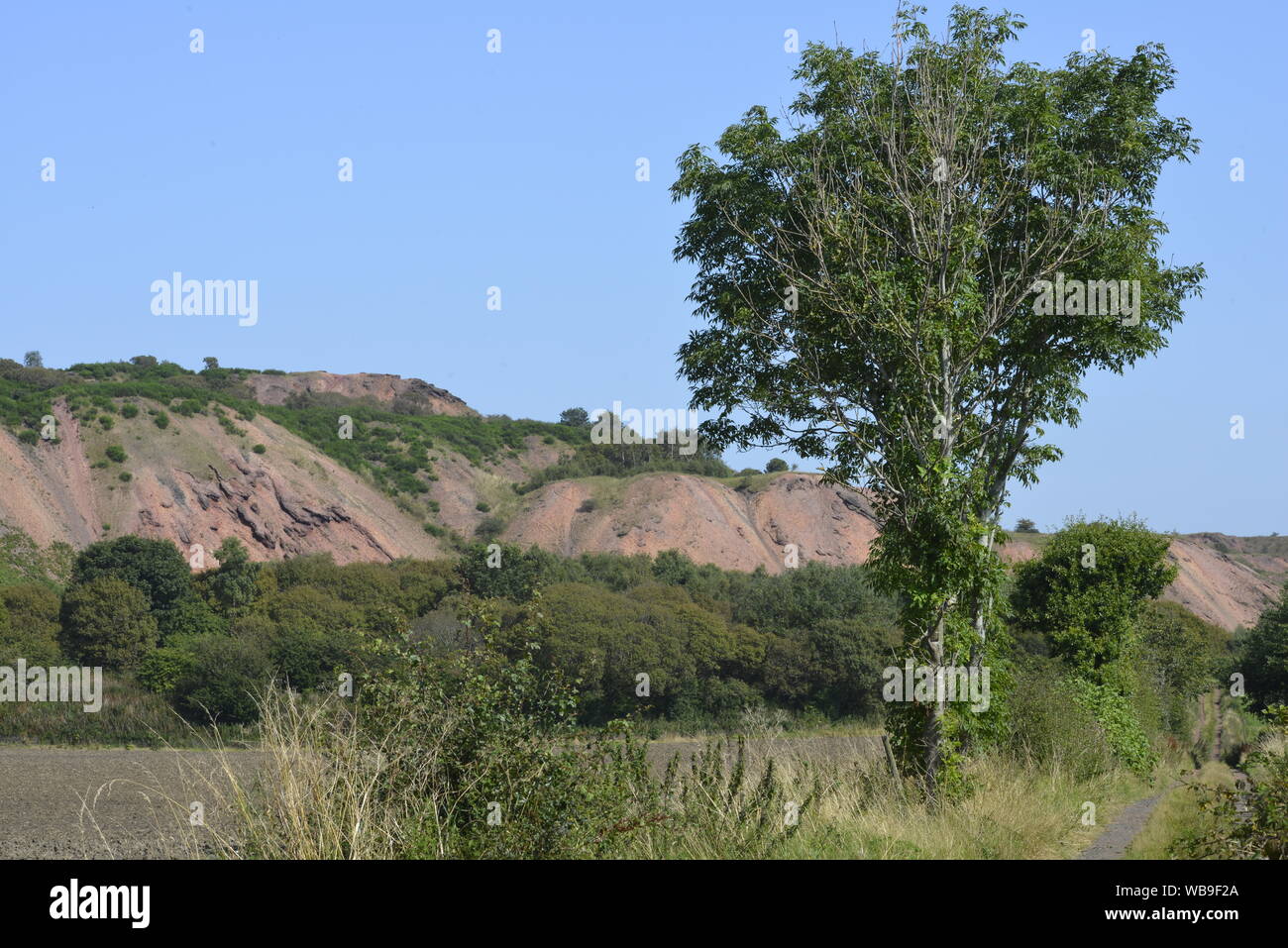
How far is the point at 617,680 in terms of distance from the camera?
45844 millimetres

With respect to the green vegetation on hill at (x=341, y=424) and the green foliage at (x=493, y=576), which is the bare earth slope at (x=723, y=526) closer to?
the green vegetation on hill at (x=341, y=424)

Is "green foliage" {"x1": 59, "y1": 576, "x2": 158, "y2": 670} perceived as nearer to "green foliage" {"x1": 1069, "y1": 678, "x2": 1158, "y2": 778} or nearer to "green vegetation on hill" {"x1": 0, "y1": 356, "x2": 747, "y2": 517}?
"green vegetation on hill" {"x1": 0, "y1": 356, "x2": 747, "y2": 517}

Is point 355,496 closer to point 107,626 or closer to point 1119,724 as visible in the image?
point 107,626

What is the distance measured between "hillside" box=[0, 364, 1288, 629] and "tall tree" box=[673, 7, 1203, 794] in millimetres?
50029

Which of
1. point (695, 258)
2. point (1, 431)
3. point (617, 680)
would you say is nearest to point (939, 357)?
point (695, 258)

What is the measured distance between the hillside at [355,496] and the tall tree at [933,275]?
50.0 m

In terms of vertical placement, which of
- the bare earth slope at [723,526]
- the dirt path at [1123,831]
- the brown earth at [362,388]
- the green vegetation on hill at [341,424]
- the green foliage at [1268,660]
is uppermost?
the brown earth at [362,388]

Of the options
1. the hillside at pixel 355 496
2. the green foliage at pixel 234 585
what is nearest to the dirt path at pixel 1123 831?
the green foliage at pixel 234 585

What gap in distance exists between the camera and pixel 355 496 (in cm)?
9306

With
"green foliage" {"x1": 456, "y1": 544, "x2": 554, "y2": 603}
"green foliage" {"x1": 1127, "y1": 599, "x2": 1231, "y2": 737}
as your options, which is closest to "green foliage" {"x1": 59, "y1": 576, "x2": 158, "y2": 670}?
"green foliage" {"x1": 456, "y1": 544, "x2": 554, "y2": 603}

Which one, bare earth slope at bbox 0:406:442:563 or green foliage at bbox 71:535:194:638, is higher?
bare earth slope at bbox 0:406:442:563

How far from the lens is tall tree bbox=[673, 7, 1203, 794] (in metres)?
13.2

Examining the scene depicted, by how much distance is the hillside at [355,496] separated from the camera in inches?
2968
